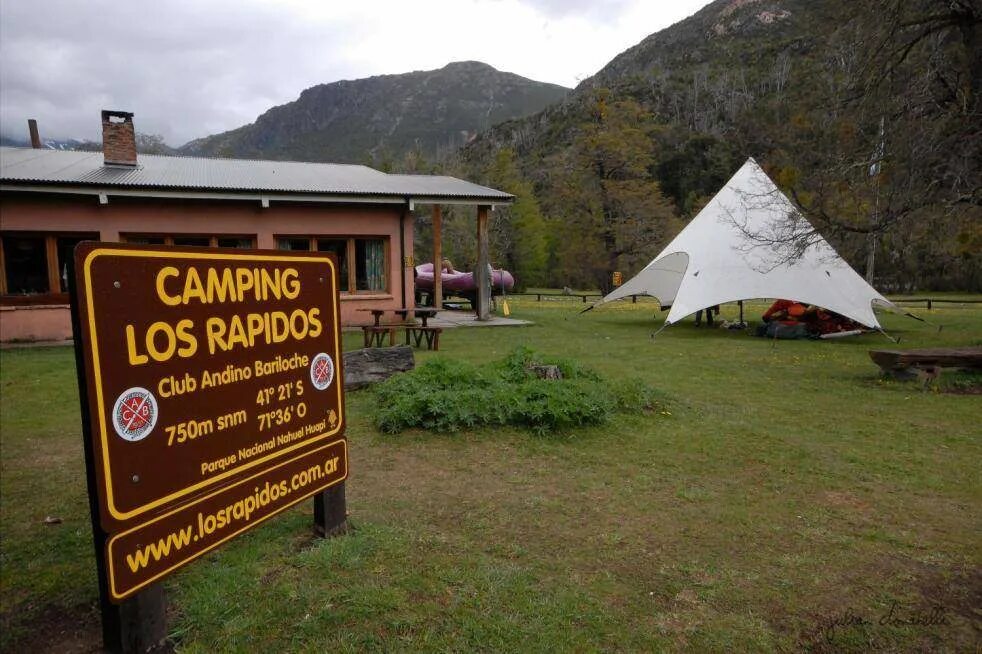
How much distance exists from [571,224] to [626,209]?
4.87m

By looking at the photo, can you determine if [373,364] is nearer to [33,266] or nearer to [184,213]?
[184,213]

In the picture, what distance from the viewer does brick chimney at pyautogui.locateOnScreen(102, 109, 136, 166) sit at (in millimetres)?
13836

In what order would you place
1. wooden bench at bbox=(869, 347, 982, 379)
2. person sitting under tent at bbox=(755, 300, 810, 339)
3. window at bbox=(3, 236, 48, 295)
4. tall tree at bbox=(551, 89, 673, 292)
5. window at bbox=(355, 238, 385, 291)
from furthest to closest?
tall tree at bbox=(551, 89, 673, 292), window at bbox=(355, 238, 385, 291), person sitting under tent at bbox=(755, 300, 810, 339), window at bbox=(3, 236, 48, 295), wooden bench at bbox=(869, 347, 982, 379)

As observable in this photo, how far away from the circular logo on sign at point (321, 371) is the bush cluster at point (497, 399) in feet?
7.89

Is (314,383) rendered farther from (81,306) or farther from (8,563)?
(8,563)

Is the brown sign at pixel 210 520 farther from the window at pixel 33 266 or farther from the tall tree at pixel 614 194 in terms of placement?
the tall tree at pixel 614 194

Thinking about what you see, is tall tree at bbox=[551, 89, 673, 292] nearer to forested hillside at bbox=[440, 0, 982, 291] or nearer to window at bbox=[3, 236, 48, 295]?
forested hillside at bbox=[440, 0, 982, 291]

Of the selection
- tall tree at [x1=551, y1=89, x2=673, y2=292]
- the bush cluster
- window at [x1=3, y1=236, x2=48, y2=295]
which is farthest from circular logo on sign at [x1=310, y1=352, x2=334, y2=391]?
tall tree at [x1=551, y1=89, x2=673, y2=292]

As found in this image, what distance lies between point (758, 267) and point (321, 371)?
12696 mm

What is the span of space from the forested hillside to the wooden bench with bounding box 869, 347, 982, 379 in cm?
236

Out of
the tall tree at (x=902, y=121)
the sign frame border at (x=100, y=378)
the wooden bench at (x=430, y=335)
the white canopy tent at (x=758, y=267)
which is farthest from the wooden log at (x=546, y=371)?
the white canopy tent at (x=758, y=267)

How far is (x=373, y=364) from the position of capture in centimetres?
750

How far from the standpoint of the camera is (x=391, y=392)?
622 centimetres

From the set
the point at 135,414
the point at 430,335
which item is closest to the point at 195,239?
the point at 430,335
